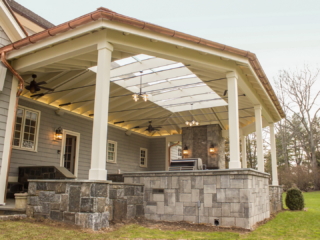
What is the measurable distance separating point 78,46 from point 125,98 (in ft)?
16.5

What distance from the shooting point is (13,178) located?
792 cm

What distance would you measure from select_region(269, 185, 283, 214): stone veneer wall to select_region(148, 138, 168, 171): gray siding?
5.72m

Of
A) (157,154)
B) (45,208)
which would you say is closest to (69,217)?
(45,208)

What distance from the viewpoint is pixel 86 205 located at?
4699 millimetres

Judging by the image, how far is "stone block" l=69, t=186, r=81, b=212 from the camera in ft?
15.7

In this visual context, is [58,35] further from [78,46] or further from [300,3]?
[300,3]

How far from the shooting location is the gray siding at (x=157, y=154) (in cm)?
1446

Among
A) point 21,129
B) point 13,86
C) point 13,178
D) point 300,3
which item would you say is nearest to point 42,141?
point 21,129

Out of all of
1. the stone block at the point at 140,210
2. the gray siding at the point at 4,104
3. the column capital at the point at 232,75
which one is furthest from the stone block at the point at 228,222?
the gray siding at the point at 4,104

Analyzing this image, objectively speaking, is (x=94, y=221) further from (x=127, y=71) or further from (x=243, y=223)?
(x=127, y=71)

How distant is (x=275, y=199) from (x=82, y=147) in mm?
6797

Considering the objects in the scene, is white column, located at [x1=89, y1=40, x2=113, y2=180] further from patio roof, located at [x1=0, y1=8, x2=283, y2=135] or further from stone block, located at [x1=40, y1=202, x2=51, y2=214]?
stone block, located at [x1=40, y1=202, x2=51, y2=214]

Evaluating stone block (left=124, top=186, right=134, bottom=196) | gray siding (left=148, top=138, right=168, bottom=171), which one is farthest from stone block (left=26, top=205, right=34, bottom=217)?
gray siding (left=148, top=138, right=168, bottom=171)

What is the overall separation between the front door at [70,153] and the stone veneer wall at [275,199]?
259 inches
